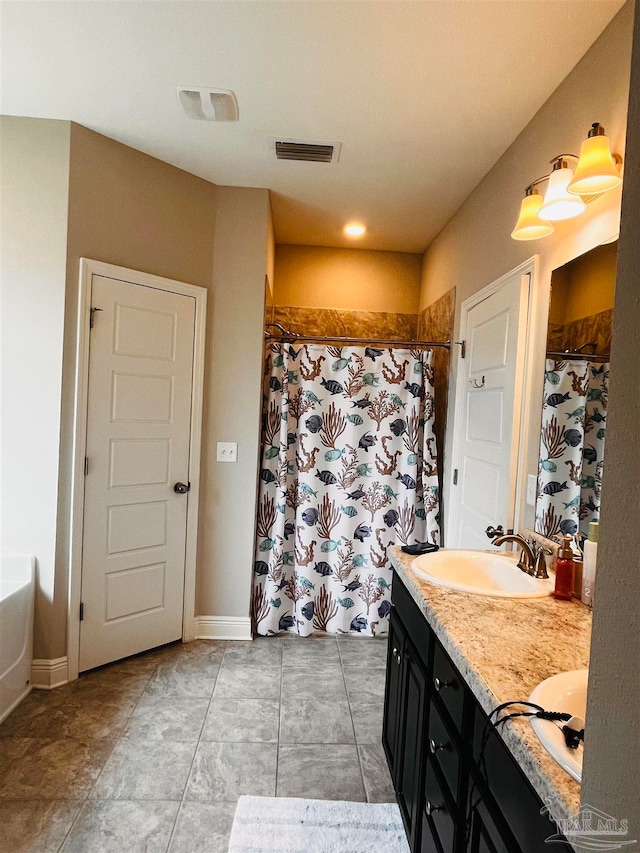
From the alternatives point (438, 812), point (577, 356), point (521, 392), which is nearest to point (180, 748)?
point (438, 812)

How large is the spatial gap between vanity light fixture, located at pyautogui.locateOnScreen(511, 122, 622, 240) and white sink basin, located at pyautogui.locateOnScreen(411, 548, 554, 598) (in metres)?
1.14

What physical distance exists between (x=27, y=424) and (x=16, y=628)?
91 cm

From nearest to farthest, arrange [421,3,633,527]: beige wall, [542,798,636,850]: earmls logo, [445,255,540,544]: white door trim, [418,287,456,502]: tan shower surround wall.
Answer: [542,798,636,850]: earmls logo
[421,3,633,527]: beige wall
[445,255,540,544]: white door trim
[418,287,456,502]: tan shower surround wall

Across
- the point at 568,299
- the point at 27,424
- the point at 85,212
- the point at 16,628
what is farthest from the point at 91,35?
the point at 16,628

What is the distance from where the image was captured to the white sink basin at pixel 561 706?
0.68 metres

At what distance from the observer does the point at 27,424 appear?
2.21m

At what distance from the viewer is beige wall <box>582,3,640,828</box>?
1.56ft

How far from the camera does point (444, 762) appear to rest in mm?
1106

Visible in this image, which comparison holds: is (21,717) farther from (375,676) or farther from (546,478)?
(546,478)

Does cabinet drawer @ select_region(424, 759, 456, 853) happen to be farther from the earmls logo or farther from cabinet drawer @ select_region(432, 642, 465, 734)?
the earmls logo

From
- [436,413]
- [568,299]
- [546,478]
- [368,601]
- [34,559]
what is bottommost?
[368,601]

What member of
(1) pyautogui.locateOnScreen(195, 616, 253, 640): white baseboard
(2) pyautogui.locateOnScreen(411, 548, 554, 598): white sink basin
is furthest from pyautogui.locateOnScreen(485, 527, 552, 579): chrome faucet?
(1) pyautogui.locateOnScreen(195, 616, 253, 640): white baseboard

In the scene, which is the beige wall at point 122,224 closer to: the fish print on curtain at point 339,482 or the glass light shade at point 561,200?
the fish print on curtain at point 339,482

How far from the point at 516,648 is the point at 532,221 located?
1.38 m
